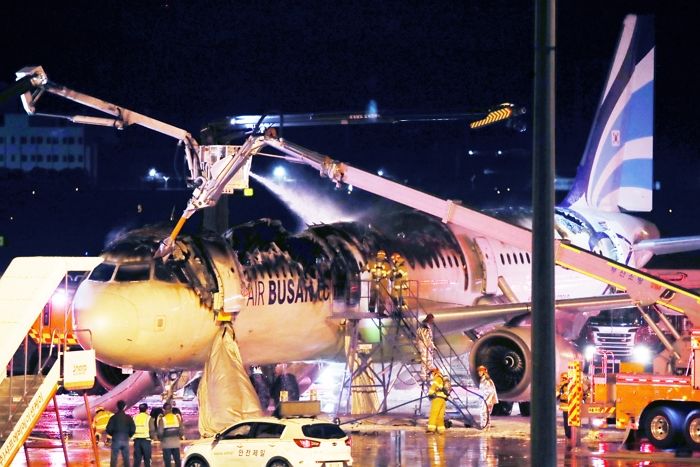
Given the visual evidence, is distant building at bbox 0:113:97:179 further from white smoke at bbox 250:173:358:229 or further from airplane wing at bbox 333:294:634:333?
airplane wing at bbox 333:294:634:333

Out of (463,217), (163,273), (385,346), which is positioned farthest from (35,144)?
(463,217)

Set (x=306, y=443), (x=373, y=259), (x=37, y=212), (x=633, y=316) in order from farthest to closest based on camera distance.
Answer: (x=37, y=212) < (x=633, y=316) < (x=373, y=259) < (x=306, y=443)

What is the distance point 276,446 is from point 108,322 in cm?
574

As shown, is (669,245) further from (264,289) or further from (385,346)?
(264,289)

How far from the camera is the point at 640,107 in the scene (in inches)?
1700

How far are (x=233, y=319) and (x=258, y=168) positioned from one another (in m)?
68.4

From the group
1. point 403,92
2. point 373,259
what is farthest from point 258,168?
point 373,259

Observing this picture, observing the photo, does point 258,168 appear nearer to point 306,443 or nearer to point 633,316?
point 633,316

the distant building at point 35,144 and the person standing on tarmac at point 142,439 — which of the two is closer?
the person standing on tarmac at point 142,439

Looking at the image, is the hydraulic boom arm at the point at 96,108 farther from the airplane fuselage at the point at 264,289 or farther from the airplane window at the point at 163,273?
the airplane window at the point at 163,273

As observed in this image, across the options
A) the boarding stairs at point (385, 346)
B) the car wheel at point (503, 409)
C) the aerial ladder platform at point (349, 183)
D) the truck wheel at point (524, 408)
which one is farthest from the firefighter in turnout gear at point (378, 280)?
the truck wheel at point (524, 408)

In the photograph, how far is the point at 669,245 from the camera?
3834 cm

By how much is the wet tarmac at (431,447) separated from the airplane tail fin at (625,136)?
43.8 ft

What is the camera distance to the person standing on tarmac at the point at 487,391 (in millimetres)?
30073
